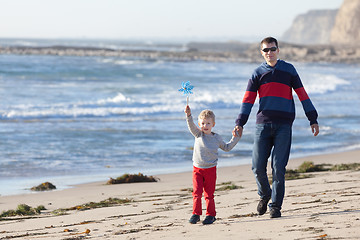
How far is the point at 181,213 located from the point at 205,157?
3.28 feet

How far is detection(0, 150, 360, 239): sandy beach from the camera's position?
496cm

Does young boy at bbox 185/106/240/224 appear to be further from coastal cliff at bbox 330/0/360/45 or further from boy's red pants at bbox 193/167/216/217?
coastal cliff at bbox 330/0/360/45

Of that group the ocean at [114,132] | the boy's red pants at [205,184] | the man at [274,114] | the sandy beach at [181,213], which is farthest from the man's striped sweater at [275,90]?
the ocean at [114,132]

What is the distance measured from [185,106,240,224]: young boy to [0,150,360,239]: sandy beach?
0.18 m

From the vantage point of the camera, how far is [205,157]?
546cm

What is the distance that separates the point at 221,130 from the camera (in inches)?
626

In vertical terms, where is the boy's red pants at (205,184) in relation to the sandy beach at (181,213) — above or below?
above

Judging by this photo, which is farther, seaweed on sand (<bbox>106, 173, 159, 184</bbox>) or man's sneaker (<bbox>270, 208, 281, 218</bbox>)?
seaweed on sand (<bbox>106, 173, 159, 184</bbox>)

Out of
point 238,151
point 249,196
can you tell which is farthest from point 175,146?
point 249,196

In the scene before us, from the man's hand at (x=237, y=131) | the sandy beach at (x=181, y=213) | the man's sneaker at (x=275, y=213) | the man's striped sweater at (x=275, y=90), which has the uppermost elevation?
the man's striped sweater at (x=275, y=90)

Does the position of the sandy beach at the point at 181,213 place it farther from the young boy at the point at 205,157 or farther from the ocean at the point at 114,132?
the ocean at the point at 114,132

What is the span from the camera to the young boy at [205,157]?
5453 mm

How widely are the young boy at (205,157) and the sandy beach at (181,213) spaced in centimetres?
18

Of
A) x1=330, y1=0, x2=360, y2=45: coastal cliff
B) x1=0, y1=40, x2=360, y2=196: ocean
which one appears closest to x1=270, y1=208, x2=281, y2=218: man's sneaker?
x1=0, y1=40, x2=360, y2=196: ocean
